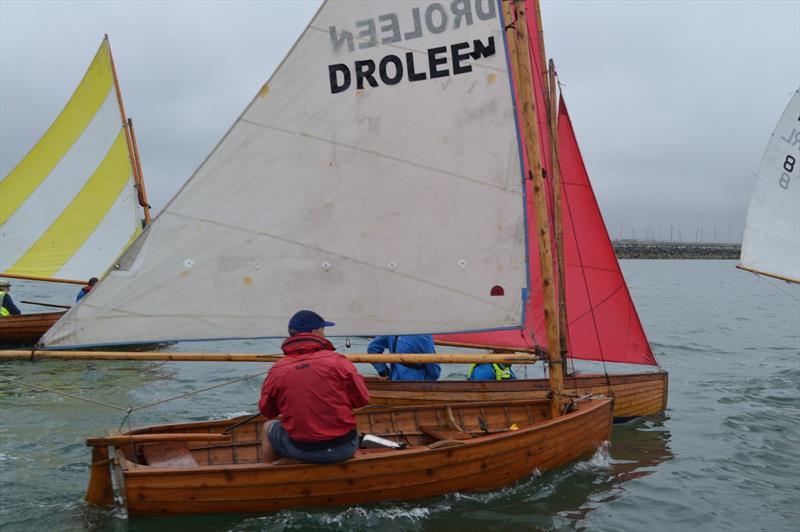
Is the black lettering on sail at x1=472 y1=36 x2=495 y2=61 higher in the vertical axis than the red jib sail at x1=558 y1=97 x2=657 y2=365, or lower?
higher

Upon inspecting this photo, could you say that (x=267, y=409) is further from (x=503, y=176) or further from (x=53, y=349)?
(x=503, y=176)

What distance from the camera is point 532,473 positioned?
792cm

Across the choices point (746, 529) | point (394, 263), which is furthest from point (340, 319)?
point (746, 529)

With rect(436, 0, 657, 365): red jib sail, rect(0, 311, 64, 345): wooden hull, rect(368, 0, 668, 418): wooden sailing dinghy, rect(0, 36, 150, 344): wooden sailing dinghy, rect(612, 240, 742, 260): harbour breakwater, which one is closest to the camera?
rect(368, 0, 668, 418): wooden sailing dinghy

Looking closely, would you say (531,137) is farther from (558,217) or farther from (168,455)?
(168,455)

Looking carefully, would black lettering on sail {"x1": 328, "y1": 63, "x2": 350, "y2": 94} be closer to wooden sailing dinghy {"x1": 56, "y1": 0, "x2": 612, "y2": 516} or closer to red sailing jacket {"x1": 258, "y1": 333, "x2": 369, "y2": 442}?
wooden sailing dinghy {"x1": 56, "y1": 0, "x2": 612, "y2": 516}

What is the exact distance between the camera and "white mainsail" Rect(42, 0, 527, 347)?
7398 mm

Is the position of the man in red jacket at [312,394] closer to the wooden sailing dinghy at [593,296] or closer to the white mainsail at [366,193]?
the white mainsail at [366,193]

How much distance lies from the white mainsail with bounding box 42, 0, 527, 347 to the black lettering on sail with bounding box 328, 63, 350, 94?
0.01m

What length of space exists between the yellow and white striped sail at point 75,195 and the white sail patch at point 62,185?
0.08 feet

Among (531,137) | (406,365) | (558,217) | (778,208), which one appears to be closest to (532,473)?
(406,365)

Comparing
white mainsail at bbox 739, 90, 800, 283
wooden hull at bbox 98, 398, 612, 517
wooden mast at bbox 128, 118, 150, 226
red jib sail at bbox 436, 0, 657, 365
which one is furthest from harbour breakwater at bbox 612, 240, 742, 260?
wooden hull at bbox 98, 398, 612, 517

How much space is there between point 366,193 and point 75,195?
14.4 meters

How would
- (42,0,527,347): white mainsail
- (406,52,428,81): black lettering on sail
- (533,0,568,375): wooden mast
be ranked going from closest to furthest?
(42,0,527,347): white mainsail
(406,52,428,81): black lettering on sail
(533,0,568,375): wooden mast
